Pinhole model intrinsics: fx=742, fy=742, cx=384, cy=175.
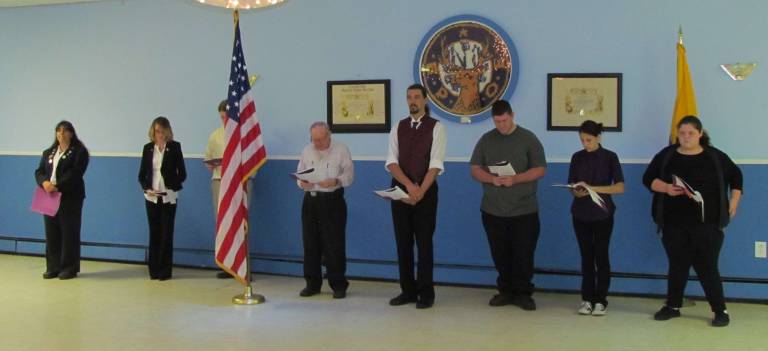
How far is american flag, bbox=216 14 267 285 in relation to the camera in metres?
5.61

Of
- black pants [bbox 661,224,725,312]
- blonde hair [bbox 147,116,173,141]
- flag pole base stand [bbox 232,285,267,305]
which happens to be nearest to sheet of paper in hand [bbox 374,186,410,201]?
flag pole base stand [bbox 232,285,267,305]

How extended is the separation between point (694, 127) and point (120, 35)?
17.8ft

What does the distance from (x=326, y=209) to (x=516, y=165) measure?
150cm

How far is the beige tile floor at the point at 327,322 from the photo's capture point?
446cm

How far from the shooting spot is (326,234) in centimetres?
577

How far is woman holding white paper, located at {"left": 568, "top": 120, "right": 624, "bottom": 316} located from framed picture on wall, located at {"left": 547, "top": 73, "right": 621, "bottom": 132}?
0.73 meters

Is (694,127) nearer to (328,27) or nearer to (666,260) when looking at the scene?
(666,260)

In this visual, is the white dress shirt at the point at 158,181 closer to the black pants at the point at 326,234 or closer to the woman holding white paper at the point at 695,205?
the black pants at the point at 326,234

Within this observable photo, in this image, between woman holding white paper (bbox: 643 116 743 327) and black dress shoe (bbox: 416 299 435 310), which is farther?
black dress shoe (bbox: 416 299 435 310)

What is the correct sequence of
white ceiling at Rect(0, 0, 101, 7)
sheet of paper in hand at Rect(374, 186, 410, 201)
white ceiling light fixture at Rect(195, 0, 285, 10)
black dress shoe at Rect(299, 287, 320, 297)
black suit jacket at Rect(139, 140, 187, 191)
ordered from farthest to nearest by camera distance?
white ceiling at Rect(0, 0, 101, 7) < black suit jacket at Rect(139, 140, 187, 191) < black dress shoe at Rect(299, 287, 320, 297) < sheet of paper in hand at Rect(374, 186, 410, 201) < white ceiling light fixture at Rect(195, 0, 285, 10)

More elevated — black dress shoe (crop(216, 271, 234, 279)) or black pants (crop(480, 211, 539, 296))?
black pants (crop(480, 211, 539, 296))

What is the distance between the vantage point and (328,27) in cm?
657

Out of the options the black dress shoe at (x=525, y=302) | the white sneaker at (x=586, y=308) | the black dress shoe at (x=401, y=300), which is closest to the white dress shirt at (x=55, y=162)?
the black dress shoe at (x=401, y=300)

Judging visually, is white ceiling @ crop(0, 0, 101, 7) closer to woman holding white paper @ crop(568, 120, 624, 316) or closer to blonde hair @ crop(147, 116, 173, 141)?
blonde hair @ crop(147, 116, 173, 141)
